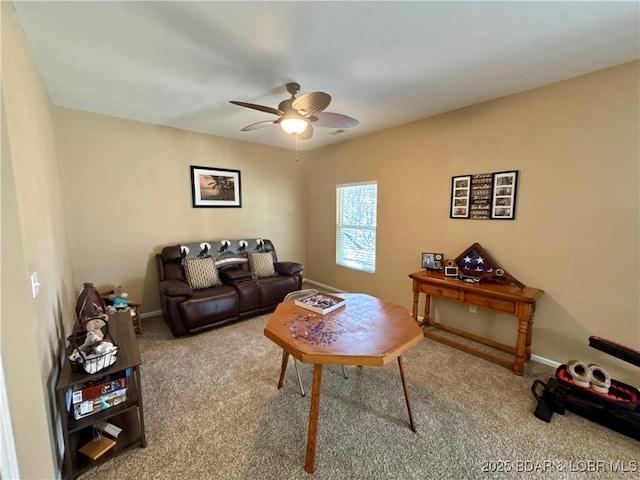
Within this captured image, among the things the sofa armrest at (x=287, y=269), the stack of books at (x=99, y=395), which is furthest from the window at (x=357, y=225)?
the stack of books at (x=99, y=395)

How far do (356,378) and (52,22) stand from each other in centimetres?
326

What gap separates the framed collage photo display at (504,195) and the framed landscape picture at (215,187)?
351 centimetres

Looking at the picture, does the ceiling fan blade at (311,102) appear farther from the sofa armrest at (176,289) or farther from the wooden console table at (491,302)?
the sofa armrest at (176,289)

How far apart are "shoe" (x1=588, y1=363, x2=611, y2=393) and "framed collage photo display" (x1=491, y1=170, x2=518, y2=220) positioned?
1.37 m

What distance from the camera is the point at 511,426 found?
70.5 inches

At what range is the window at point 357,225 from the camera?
401cm

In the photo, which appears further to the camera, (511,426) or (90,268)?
(90,268)

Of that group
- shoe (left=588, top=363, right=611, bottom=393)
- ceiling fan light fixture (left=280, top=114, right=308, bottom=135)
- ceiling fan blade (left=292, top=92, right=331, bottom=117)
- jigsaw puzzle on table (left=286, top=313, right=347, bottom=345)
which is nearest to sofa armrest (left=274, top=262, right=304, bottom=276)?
jigsaw puzzle on table (left=286, top=313, right=347, bottom=345)

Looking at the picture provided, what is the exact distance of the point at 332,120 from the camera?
2.38m

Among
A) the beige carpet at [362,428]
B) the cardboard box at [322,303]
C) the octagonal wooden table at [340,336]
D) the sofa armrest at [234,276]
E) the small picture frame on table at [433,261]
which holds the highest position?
the small picture frame on table at [433,261]

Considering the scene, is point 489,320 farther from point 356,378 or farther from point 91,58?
point 91,58

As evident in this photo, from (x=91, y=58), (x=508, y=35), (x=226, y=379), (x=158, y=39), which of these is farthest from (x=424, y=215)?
(x=91, y=58)

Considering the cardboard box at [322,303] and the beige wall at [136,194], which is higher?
the beige wall at [136,194]

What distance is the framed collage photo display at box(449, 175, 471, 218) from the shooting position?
114 inches
